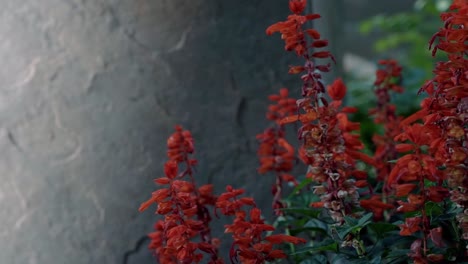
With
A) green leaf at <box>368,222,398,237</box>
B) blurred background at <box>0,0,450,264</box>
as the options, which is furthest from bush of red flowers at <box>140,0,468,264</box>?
blurred background at <box>0,0,450,264</box>

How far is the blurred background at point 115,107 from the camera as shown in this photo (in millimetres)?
1445

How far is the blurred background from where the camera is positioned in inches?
56.9

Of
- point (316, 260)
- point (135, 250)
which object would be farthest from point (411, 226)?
point (135, 250)

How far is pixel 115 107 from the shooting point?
4.84 ft

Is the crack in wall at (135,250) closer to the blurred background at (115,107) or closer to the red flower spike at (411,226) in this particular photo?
the blurred background at (115,107)

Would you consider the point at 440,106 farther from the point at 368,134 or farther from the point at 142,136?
the point at 368,134

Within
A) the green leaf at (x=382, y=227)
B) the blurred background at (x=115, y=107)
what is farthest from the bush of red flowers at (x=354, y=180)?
the blurred background at (x=115, y=107)

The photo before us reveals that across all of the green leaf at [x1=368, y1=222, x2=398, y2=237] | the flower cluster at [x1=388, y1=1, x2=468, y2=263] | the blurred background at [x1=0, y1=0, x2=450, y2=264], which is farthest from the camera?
the blurred background at [x1=0, y1=0, x2=450, y2=264]

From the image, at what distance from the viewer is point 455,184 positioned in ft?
2.81

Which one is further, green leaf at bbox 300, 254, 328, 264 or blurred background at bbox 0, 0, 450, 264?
blurred background at bbox 0, 0, 450, 264

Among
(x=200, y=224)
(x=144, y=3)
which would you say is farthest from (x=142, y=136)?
(x=200, y=224)

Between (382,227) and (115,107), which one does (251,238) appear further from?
(115,107)

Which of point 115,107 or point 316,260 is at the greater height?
point 115,107

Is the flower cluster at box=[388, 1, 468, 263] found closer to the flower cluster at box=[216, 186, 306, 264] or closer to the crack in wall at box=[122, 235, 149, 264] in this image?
the flower cluster at box=[216, 186, 306, 264]
